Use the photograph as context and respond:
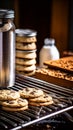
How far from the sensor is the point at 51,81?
1.88 metres

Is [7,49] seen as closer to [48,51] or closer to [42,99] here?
[42,99]

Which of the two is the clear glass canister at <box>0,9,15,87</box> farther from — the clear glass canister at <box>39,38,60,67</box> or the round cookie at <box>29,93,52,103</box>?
the clear glass canister at <box>39,38,60,67</box>

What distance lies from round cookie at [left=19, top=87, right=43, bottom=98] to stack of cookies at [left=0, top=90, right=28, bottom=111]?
38 mm

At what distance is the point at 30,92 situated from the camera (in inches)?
62.6

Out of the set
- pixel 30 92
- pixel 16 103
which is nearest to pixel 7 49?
pixel 30 92

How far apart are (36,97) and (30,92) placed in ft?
0.22

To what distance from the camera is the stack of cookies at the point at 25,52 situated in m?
2.01

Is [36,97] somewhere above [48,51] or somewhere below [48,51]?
below

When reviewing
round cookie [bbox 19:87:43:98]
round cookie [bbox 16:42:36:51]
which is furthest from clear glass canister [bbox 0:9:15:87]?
round cookie [bbox 16:42:36:51]

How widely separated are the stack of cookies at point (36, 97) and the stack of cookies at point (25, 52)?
401 mm

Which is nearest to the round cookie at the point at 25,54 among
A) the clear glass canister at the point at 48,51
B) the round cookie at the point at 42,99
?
the clear glass canister at the point at 48,51

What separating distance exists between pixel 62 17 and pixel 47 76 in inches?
106

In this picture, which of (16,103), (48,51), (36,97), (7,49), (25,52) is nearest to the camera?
(16,103)

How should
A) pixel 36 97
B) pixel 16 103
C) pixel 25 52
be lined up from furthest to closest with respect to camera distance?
pixel 25 52 < pixel 36 97 < pixel 16 103
